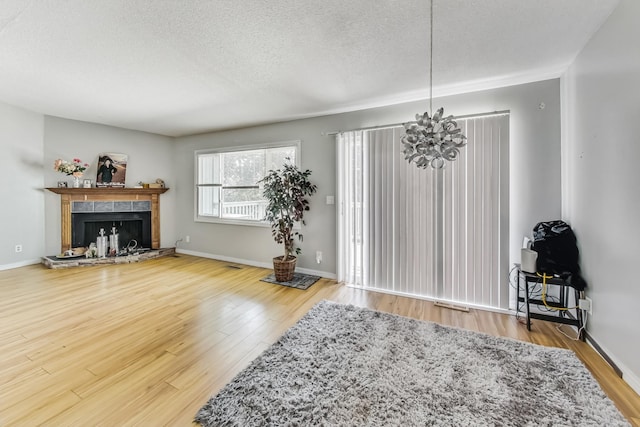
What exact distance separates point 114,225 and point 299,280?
158 inches

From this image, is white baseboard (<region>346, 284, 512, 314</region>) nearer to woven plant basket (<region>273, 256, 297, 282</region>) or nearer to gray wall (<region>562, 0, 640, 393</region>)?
gray wall (<region>562, 0, 640, 393</region>)

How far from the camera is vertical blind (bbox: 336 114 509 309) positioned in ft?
9.48

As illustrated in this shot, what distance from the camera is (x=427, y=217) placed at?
3.23 meters

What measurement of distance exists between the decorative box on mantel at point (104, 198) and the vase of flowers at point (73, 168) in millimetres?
207

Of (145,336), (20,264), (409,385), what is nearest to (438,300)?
(409,385)

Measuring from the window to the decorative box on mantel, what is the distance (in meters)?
0.94

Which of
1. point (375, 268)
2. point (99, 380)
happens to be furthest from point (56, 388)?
point (375, 268)

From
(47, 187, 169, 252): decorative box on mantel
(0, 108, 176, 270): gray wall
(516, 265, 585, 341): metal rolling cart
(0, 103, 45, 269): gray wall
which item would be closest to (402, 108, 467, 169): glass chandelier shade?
(516, 265, 585, 341): metal rolling cart

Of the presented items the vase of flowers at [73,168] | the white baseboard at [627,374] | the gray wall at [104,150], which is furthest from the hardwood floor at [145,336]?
the vase of flowers at [73,168]

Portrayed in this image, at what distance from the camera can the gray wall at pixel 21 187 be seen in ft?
13.2

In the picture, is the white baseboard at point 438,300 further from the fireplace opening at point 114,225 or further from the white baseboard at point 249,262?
the fireplace opening at point 114,225

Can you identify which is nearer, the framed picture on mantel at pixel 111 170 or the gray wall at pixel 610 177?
the gray wall at pixel 610 177

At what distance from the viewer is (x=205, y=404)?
62.6 inches

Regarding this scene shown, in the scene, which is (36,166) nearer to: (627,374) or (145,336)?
(145,336)
